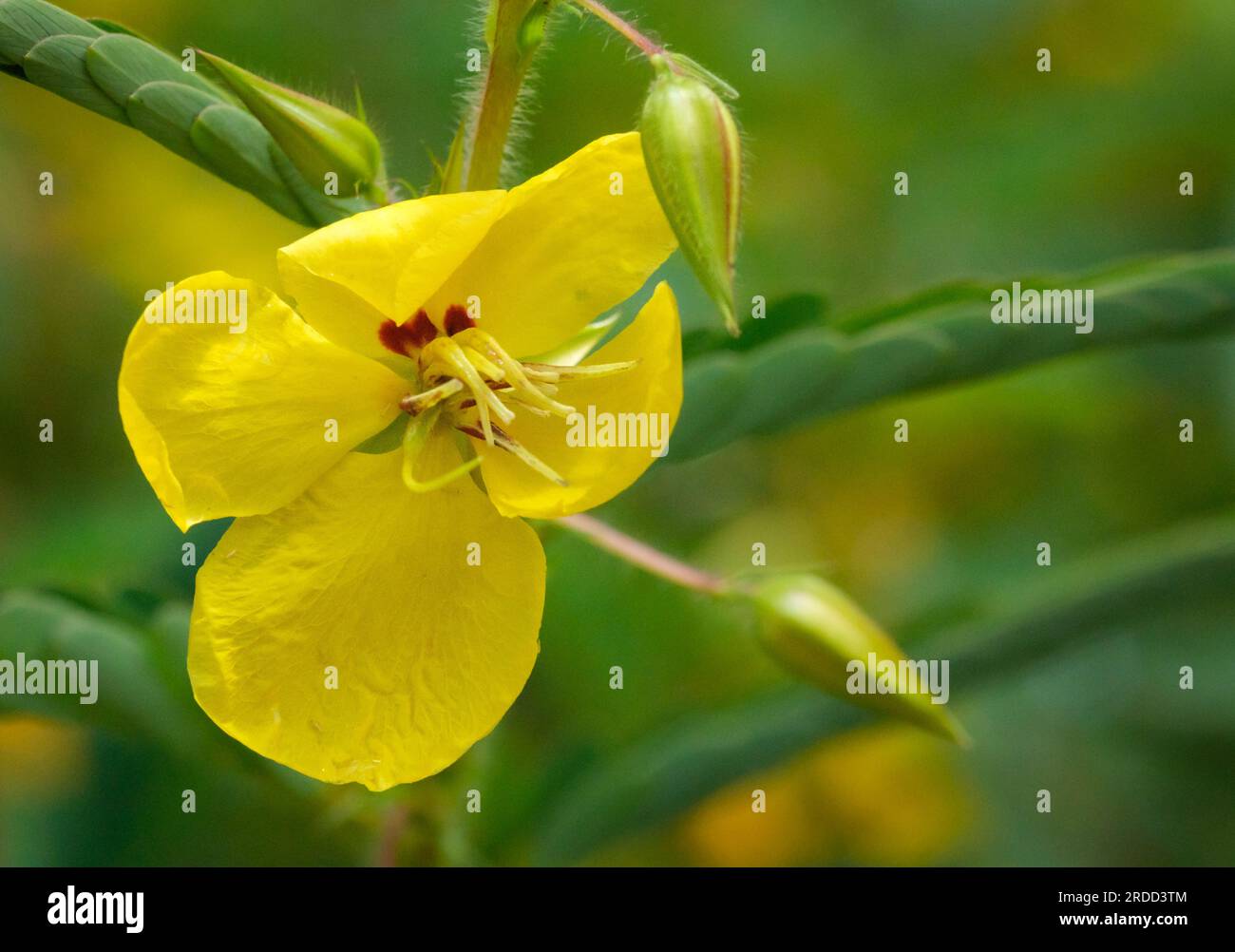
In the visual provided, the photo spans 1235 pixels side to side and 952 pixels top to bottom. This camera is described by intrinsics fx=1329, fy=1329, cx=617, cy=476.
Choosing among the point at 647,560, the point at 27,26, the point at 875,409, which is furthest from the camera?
the point at 875,409

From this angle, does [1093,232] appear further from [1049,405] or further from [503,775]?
[503,775]

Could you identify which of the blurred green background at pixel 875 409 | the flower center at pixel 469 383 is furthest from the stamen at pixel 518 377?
the blurred green background at pixel 875 409

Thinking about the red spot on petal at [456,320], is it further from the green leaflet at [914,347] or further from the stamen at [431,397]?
the green leaflet at [914,347]

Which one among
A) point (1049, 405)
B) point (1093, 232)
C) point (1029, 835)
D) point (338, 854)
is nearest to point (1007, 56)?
point (1093, 232)

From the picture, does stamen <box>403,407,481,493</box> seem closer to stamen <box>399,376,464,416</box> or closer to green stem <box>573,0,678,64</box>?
stamen <box>399,376,464,416</box>

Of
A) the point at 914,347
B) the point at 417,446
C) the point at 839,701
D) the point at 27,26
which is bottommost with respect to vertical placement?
the point at 839,701

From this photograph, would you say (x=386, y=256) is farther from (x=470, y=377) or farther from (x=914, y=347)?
(x=914, y=347)

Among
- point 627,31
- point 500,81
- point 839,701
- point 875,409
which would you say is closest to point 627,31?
point 627,31
